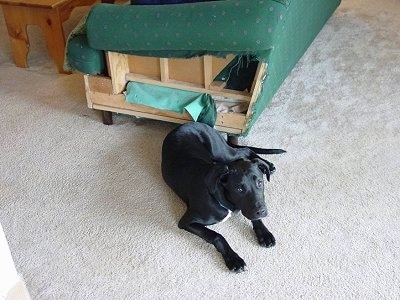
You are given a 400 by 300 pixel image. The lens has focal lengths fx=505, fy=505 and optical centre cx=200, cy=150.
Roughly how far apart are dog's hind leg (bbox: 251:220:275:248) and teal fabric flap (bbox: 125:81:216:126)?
1.79 feet

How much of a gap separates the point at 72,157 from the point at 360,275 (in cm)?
124

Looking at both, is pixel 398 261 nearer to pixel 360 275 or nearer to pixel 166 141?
pixel 360 275

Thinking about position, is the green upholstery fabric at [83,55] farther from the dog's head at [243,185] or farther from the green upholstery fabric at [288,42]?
the dog's head at [243,185]

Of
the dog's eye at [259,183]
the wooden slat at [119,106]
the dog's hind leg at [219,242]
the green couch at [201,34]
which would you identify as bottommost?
the dog's hind leg at [219,242]

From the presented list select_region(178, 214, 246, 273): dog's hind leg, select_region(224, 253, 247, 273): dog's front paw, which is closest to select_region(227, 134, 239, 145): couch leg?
select_region(178, 214, 246, 273): dog's hind leg

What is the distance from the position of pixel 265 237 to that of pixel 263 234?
1cm

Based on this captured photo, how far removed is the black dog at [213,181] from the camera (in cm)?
157

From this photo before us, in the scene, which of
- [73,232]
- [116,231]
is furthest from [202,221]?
[73,232]

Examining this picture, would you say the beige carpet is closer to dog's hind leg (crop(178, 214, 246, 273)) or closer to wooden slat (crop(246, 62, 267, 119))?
dog's hind leg (crop(178, 214, 246, 273))

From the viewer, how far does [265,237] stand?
66.2 inches

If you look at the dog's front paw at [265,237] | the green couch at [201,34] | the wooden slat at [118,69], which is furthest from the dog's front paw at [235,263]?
the wooden slat at [118,69]

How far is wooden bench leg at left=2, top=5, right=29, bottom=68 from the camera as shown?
2697 mm

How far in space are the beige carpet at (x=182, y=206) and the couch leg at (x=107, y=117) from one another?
36 millimetres

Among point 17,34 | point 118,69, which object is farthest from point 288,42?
point 17,34
